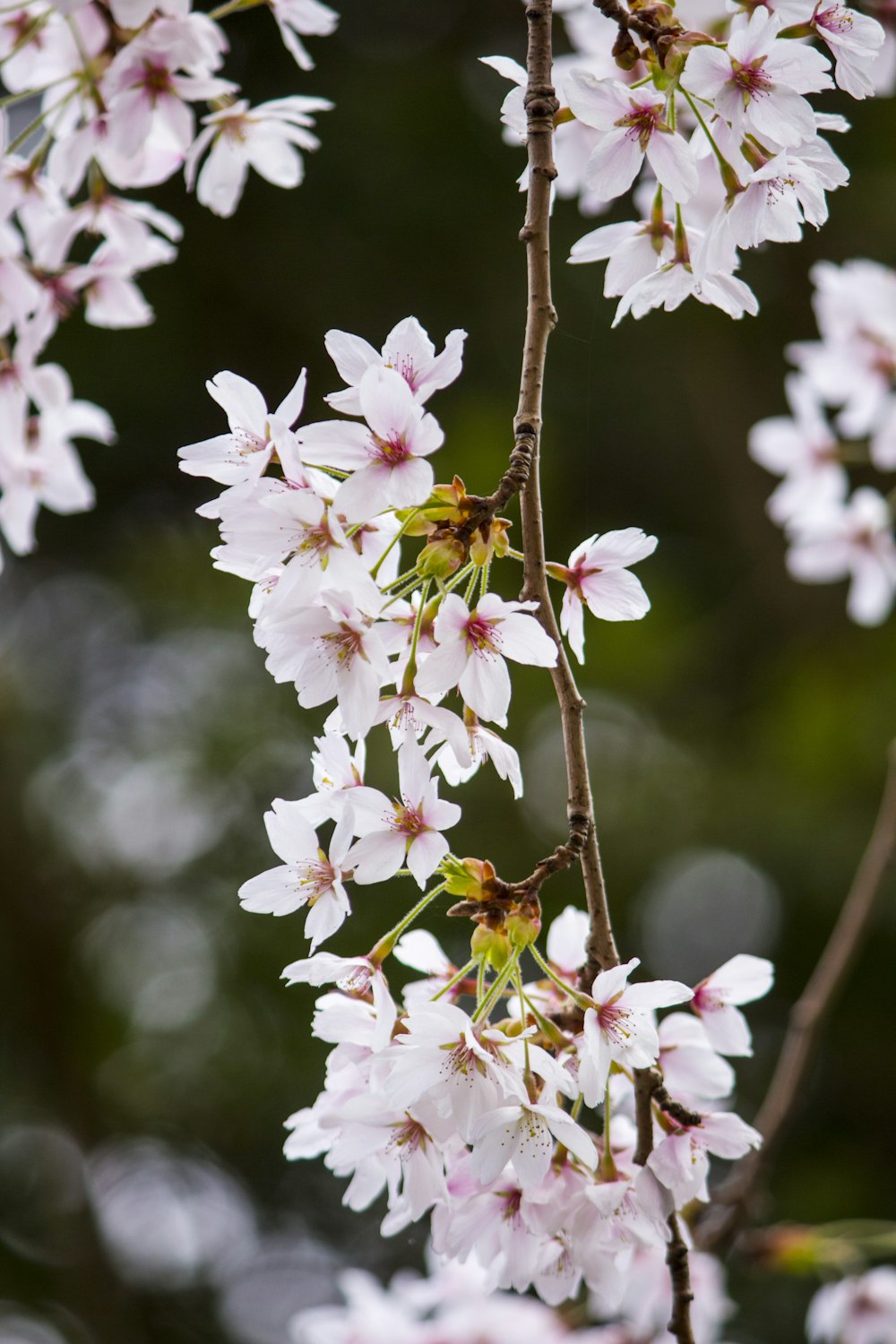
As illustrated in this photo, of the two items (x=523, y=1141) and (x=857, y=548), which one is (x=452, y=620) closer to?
(x=523, y=1141)

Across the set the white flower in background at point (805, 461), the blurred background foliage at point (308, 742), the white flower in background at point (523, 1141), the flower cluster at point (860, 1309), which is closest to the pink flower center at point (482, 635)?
the white flower in background at point (523, 1141)

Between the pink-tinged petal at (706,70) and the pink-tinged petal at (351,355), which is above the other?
the pink-tinged petal at (706,70)

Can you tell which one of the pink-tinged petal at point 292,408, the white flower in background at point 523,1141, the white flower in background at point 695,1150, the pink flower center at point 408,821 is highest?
the pink-tinged petal at point 292,408

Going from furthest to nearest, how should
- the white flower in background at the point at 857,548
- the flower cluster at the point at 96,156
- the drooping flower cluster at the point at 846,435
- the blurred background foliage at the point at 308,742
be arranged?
the blurred background foliage at the point at 308,742
the white flower in background at the point at 857,548
the drooping flower cluster at the point at 846,435
the flower cluster at the point at 96,156

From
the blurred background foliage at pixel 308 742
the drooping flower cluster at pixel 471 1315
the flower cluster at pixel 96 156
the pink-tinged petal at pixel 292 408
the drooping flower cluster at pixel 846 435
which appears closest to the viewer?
the pink-tinged petal at pixel 292 408

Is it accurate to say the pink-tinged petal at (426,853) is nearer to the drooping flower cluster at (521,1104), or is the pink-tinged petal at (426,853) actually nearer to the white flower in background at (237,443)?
the drooping flower cluster at (521,1104)

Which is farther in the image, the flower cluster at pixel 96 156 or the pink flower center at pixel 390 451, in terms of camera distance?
the flower cluster at pixel 96 156
